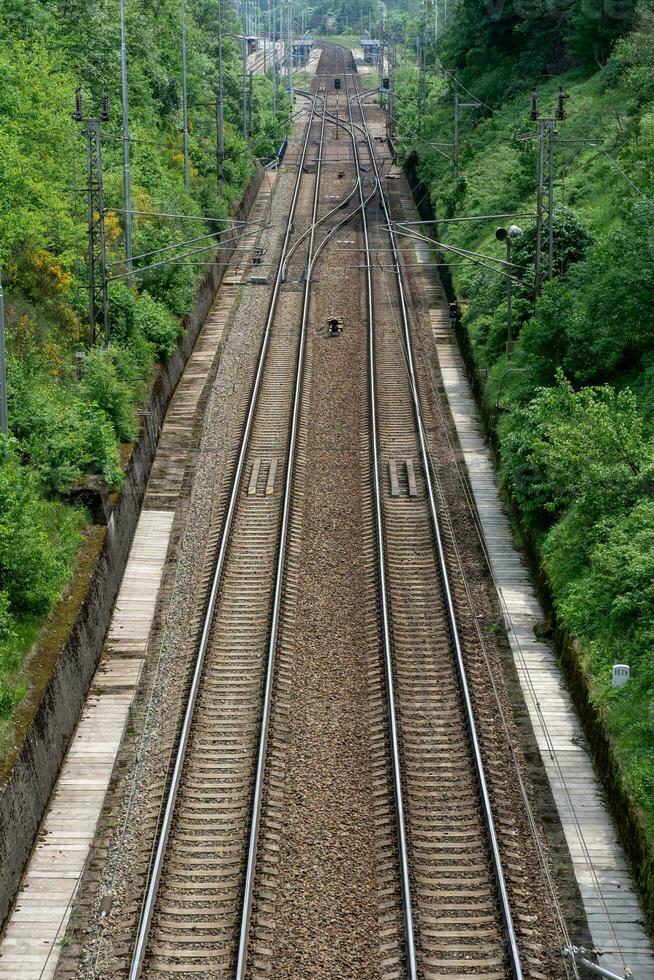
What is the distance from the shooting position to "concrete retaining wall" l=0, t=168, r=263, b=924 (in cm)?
1836

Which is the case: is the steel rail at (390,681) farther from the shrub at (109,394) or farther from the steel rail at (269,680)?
the shrub at (109,394)

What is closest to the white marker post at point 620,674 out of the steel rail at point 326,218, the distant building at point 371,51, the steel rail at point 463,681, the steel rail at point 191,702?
the steel rail at point 463,681

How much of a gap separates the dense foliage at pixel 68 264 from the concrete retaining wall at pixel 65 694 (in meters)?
0.69

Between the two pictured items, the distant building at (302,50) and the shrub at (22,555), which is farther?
the distant building at (302,50)

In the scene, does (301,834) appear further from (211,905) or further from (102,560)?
(102,560)

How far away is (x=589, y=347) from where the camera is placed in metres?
32.6

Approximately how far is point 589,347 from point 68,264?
15.7 meters

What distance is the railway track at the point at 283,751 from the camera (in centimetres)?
1656

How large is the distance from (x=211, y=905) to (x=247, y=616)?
910 cm

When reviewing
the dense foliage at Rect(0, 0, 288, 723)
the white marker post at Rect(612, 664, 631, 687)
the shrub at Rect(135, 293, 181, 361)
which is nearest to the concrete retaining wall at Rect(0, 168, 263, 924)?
the dense foliage at Rect(0, 0, 288, 723)

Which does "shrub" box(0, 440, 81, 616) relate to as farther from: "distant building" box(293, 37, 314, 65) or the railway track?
"distant building" box(293, 37, 314, 65)

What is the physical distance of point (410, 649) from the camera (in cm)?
2453

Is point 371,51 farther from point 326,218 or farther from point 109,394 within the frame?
point 109,394

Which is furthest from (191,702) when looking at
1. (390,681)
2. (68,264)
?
(68,264)
